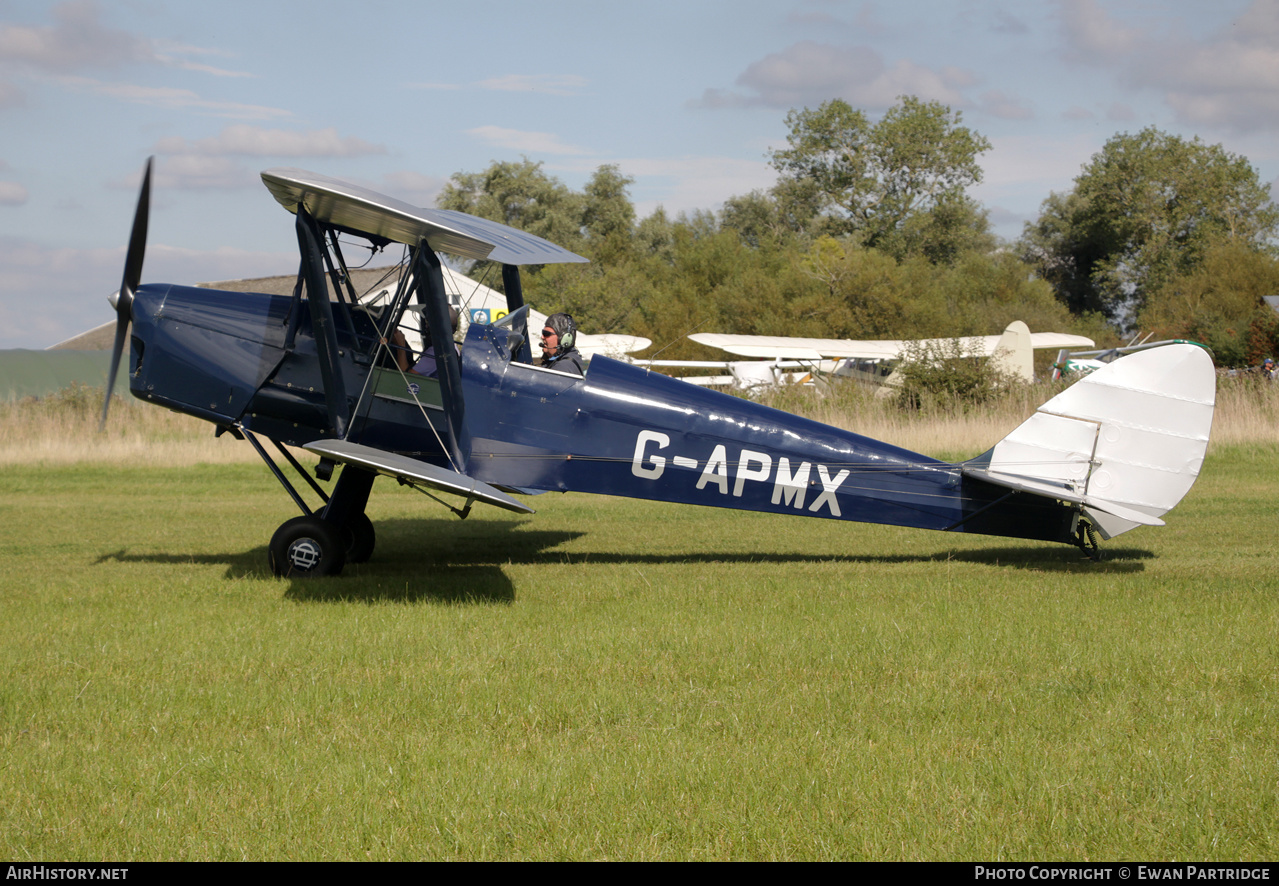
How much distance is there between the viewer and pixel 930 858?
9.30 feet

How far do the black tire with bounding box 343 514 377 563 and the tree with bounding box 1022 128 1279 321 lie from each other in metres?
54.4

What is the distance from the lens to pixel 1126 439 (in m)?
6.89

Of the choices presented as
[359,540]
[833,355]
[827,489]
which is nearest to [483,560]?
[359,540]

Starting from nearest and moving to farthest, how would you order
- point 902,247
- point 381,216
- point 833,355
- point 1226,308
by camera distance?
1. point 381,216
2. point 833,355
3. point 1226,308
4. point 902,247

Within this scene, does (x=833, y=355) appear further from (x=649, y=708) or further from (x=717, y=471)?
(x=649, y=708)

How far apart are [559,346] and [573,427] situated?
31.2 inches

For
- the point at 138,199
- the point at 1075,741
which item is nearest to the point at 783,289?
the point at 138,199

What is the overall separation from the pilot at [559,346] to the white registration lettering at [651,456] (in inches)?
32.8

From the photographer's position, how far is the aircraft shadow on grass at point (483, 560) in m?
6.72

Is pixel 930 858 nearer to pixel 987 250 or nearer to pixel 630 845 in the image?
pixel 630 845

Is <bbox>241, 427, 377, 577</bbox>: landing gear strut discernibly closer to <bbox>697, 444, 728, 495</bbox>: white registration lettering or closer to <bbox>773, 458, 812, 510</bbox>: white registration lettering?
<bbox>697, 444, 728, 495</bbox>: white registration lettering

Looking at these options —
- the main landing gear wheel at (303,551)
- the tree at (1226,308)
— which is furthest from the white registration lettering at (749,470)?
the tree at (1226,308)

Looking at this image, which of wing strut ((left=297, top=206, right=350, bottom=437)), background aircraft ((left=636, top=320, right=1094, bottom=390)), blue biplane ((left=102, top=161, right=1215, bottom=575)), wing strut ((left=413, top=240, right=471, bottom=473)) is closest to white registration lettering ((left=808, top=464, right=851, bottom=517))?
blue biplane ((left=102, top=161, right=1215, bottom=575))
